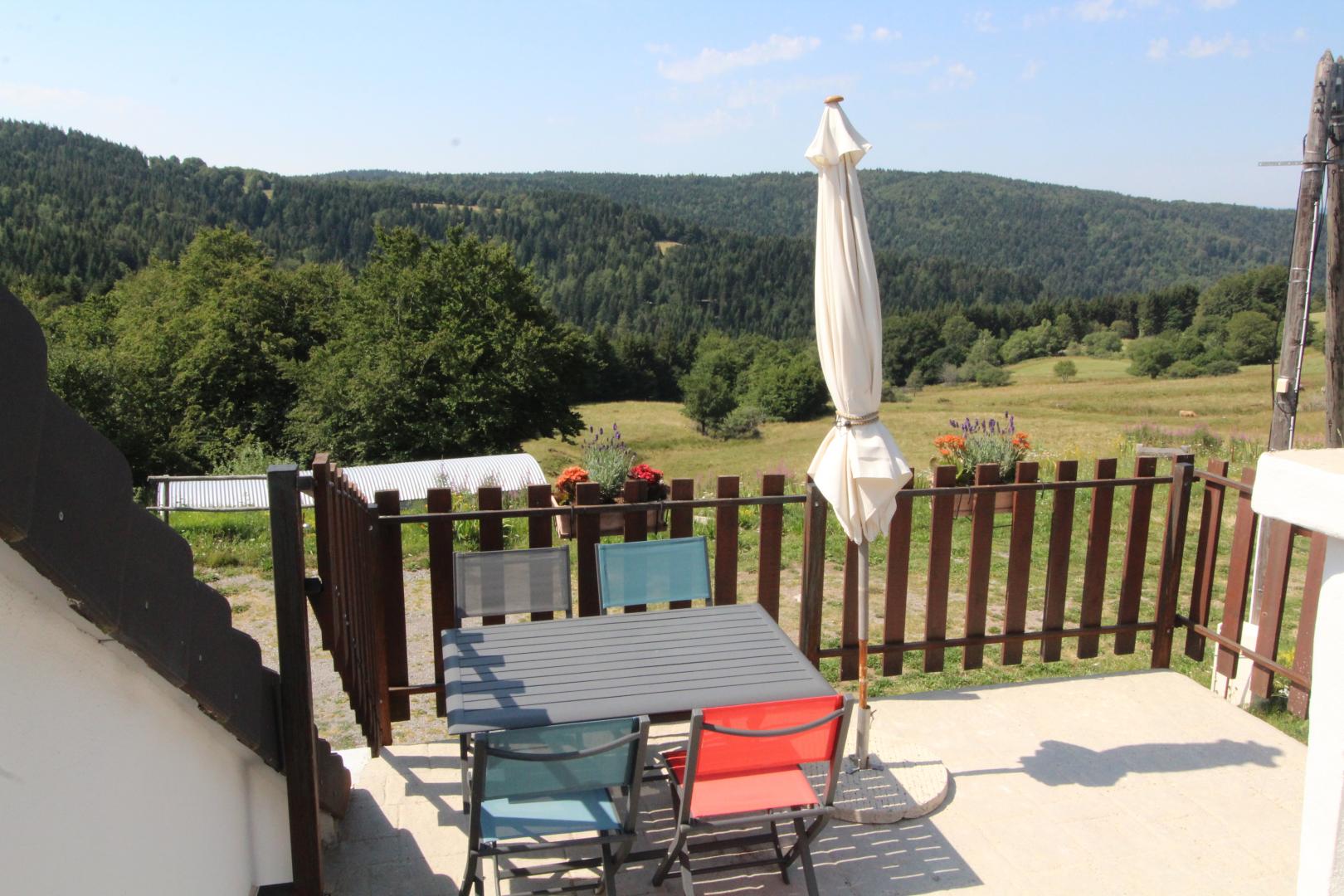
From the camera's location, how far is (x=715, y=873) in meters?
3.46

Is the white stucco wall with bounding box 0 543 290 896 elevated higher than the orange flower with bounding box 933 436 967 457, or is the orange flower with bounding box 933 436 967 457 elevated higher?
the white stucco wall with bounding box 0 543 290 896

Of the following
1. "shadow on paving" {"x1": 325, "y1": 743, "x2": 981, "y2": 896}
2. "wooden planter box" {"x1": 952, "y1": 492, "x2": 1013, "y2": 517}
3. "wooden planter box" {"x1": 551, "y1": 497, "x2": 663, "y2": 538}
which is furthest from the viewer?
"wooden planter box" {"x1": 952, "y1": 492, "x2": 1013, "y2": 517}

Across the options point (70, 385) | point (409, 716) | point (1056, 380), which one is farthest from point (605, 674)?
A: point (1056, 380)

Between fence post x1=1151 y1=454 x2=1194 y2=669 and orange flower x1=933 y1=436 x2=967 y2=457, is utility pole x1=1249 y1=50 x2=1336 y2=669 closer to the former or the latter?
fence post x1=1151 y1=454 x2=1194 y2=669

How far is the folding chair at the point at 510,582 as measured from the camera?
4289 millimetres

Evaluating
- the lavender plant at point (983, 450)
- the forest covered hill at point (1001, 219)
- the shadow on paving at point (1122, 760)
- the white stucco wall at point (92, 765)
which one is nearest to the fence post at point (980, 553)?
the shadow on paving at point (1122, 760)

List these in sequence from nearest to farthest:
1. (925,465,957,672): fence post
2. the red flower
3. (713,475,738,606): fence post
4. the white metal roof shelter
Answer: (713,475,738,606): fence post → (925,465,957,672): fence post → the red flower → the white metal roof shelter

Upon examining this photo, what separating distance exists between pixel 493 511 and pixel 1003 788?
2.53 meters

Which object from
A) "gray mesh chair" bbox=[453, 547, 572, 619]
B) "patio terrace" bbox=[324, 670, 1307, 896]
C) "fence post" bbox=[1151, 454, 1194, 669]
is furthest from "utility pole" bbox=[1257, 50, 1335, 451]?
"gray mesh chair" bbox=[453, 547, 572, 619]

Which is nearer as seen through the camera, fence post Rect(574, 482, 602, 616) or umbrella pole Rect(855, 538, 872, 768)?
umbrella pole Rect(855, 538, 872, 768)

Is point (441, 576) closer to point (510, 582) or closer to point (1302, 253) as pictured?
point (510, 582)

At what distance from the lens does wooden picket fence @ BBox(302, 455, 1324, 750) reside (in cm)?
435

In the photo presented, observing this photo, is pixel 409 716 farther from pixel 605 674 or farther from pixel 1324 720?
pixel 1324 720

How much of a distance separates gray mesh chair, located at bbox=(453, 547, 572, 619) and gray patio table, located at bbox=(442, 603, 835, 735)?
223mm
